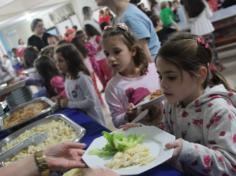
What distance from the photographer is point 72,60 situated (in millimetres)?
2189

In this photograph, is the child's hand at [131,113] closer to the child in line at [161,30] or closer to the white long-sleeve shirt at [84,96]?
the white long-sleeve shirt at [84,96]

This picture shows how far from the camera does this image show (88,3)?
1086 cm

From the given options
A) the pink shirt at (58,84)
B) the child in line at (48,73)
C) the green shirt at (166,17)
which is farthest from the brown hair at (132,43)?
the green shirt at (166,17)

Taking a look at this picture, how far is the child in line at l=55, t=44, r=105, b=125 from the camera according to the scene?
198 cm

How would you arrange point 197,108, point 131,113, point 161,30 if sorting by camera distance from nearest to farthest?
point 197,108 < point 131,113 < point 161,30

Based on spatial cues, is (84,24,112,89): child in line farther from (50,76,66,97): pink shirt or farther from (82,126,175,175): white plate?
(82,126,175,175): white plate

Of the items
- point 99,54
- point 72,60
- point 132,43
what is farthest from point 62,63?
point 99,54

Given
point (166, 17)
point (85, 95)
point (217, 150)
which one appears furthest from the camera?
point (166, 17)

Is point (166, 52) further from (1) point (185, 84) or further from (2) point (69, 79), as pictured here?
(2) point (69, 79)

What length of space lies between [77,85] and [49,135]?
0.63 metres

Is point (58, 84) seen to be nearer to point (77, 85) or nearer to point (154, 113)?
point (77, 85)

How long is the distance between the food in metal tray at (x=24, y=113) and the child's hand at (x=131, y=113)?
0.79 m

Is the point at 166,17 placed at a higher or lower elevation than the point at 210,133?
lower

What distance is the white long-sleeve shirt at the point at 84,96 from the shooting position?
1962 mm
